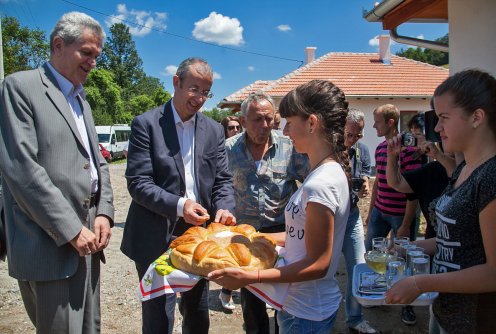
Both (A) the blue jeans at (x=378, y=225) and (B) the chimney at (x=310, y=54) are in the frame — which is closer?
(A) the blue jeans at (x=378, y=225)

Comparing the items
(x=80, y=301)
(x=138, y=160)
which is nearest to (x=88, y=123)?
(x=138, y=160)

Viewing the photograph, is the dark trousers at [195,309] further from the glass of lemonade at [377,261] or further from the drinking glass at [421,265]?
the drinking glass at [421,265]

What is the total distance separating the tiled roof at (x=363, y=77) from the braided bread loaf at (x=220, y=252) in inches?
636

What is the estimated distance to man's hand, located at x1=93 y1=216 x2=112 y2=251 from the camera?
227cm

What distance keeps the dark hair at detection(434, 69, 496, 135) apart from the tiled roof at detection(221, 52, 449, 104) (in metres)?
16.3

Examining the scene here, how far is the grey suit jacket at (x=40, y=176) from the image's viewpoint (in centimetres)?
189

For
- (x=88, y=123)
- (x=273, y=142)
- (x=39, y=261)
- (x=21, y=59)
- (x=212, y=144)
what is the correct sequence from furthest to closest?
(x=21, y=59)
(x=273, y=142)
(x=212, y=144)
(x=88, y=123)
(x=39, y=261)

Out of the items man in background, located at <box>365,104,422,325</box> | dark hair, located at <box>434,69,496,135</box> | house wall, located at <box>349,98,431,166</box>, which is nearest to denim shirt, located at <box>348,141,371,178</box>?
man in background, located at <box>365,104,422,325</box>

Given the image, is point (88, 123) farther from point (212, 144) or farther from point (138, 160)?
point (212, 144)

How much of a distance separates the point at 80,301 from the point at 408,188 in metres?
2.36

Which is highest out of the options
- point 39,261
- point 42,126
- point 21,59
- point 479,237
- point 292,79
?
point 21,59

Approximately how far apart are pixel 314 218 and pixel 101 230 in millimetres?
1385

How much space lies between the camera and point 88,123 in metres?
2.41

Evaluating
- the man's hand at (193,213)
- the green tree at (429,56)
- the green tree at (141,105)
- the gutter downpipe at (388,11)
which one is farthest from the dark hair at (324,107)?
the green tree at (429,56)
